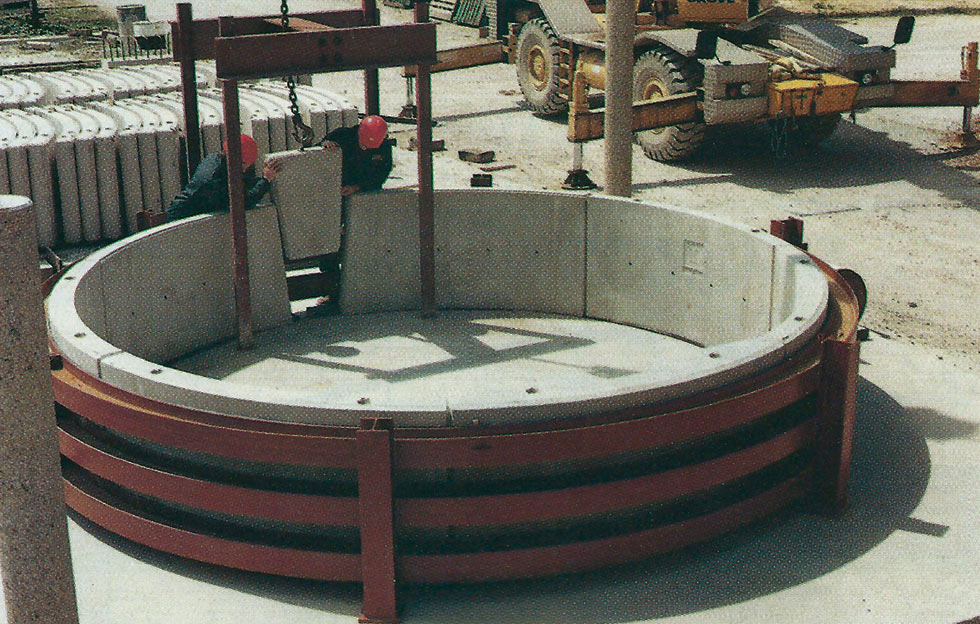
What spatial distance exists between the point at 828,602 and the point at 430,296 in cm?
442

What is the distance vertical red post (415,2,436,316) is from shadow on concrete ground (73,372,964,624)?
3.59 m

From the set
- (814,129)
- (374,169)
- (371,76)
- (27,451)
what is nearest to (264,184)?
(374,169)

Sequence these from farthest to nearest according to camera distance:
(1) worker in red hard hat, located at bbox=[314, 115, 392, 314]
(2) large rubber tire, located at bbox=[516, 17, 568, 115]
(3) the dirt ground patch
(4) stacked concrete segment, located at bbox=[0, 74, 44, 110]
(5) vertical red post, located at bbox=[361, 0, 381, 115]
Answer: (3) the dirt ground patch < (2) large rubber tire, located at bbox=[516, 17, 568, 115] < (4) stacked concrete segment, located at bbox=[0, 74, 44, 110] < (5) vertical red post, located at bbox=[361, 0, 381, 115] < (1) worker in red hard hat, located at bbox=[314, 115, 392, 314]

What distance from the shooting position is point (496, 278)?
32.1 feet

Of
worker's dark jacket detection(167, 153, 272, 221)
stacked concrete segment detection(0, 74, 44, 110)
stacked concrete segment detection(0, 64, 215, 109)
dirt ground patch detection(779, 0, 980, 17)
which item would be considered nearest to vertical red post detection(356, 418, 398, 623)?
worker's dark jacket detection(167, 153, 272, 221)

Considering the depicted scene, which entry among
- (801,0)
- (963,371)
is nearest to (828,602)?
(963,371)

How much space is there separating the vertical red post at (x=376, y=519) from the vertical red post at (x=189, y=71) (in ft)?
14.8

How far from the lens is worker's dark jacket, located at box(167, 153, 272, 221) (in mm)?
9219

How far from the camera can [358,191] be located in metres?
9.88

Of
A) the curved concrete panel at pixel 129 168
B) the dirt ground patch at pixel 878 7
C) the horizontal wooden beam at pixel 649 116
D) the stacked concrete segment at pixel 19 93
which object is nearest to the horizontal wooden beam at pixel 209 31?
the curved concrete panel at pixel 129 168

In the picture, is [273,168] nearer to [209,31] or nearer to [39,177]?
[209,31]

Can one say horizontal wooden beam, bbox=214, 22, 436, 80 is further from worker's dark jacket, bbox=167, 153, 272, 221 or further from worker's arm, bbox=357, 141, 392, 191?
worker's arm, bbox=357, 141, 392, 191

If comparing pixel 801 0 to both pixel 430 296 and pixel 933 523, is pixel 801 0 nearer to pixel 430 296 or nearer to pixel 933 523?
pixel 430 296

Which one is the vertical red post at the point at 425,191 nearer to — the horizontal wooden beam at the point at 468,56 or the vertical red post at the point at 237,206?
the vertical red post at the point at 237,206
